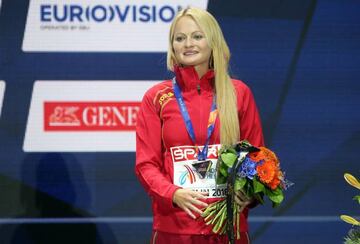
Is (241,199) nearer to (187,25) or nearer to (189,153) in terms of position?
(189,153)

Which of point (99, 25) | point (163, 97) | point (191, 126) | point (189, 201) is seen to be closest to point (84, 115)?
point (99, 25)

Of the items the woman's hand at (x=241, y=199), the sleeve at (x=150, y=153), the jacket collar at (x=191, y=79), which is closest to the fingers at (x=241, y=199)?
the woman's hand at (x=241, y=199)

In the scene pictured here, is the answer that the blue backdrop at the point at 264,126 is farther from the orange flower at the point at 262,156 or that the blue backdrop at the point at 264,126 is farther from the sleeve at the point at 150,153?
the orange flower at the point at 262,156

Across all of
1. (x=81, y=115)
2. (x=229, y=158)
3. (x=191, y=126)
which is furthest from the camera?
(x=81, y=115)

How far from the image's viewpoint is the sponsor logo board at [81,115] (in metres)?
3.81

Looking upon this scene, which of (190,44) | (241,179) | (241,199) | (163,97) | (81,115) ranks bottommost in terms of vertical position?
(81,115)

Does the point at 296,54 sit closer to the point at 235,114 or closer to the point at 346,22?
the point at 346,22

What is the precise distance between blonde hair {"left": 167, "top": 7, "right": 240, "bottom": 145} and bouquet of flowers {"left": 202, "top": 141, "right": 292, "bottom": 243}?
0.29 ft

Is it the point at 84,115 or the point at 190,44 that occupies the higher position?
the point at 190,44

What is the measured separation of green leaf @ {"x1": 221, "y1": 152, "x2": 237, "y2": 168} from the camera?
233 centimetres

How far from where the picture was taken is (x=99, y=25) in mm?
3826

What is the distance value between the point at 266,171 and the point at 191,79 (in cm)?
46

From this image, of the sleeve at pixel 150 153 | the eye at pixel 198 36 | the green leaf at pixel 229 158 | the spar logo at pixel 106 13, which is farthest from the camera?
the spar logo at pixel 106 13

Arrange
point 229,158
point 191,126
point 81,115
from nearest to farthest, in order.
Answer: point 229,158
point 191,126
point 81,115
